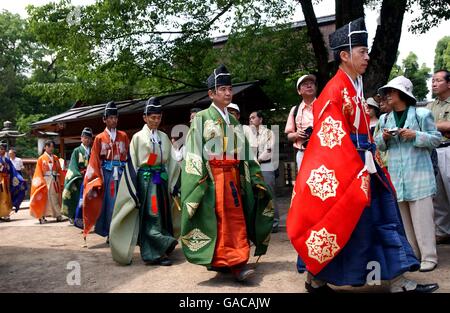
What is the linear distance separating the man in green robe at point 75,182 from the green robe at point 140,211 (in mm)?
2698

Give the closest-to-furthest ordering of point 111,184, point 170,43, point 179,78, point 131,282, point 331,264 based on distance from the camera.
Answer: point 331,264, point 131,282, point 111,184, point 170,43, point 179,78

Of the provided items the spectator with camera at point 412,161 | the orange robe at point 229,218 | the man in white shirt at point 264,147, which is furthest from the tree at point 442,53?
the orange robe at point 229,218

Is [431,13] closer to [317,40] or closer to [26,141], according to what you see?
[317,40]

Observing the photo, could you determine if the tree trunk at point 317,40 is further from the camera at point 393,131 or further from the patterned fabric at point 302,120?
the camera at point 393,131

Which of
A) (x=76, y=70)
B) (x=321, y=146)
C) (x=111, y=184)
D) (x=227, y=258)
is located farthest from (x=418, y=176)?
(x=76, y=70)

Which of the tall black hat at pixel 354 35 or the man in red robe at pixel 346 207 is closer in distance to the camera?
the man in red robe at pixel 346 207

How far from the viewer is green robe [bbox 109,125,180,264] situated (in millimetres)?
5531

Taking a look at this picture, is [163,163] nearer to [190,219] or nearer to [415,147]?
[190,219]

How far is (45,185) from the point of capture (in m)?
11.4

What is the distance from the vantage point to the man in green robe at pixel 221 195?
4.39 m

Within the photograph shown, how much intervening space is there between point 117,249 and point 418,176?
3469 millimetres

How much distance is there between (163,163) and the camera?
5.94 m

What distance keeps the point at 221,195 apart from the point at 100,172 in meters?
2.87

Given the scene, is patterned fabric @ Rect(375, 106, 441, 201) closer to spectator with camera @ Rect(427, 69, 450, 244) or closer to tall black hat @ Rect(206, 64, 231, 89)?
spectator with camera @ Rect(427, 69, 450, 244)
